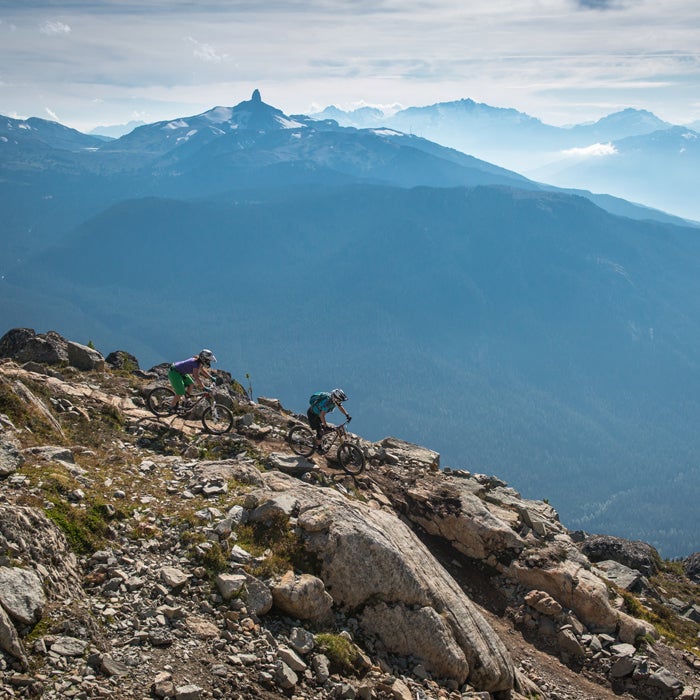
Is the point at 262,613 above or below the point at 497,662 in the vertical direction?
above

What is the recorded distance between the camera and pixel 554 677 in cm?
1853

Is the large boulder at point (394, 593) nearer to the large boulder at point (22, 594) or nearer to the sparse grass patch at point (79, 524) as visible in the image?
the sparse grass patch at point (79, 524)

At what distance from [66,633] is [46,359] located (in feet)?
81.1

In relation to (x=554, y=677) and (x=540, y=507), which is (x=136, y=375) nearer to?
(x=540, y=507)

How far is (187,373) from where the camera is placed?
2670 cm

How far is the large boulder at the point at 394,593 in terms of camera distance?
15.2 metres

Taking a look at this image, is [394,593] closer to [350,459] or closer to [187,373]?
[350,459]

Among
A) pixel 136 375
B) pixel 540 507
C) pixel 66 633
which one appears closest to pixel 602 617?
pixel 540 507

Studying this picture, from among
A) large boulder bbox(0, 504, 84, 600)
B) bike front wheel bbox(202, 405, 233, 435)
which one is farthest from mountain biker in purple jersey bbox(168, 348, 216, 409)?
large boulder bbox(0, 504, 84, 600)

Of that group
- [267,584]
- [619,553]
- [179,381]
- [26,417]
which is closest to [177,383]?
[179,381]

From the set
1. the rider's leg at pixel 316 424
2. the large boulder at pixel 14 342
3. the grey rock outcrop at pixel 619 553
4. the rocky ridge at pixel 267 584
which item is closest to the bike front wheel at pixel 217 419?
the rocky ridge at pixel 267 584

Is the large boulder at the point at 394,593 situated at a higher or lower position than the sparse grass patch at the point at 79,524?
lower

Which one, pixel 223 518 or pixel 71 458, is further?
pixel 71 458

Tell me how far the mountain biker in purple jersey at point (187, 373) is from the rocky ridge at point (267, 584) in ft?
4.54
